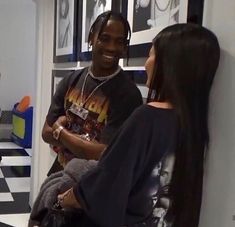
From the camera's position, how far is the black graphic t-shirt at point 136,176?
35.3 inches

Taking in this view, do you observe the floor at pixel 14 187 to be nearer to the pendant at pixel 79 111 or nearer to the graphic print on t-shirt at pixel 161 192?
the pendant at pixel 79 111

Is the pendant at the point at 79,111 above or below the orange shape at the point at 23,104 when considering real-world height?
above

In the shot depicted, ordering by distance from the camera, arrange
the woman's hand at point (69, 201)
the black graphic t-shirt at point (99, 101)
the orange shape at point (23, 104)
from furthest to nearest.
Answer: the orange shape at point (23, 104) < the black graphic t-shirt at point (99, 101) < the woman's hand at point (69, 201)

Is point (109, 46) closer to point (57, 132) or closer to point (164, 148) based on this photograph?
point (57, 132)

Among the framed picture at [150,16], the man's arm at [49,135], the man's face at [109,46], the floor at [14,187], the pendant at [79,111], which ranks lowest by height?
the floor at [14,187]

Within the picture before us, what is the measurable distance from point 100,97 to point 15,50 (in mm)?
4702

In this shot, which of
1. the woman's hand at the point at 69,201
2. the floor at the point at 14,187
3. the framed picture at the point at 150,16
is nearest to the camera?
the woman's hand at the point at 69,201

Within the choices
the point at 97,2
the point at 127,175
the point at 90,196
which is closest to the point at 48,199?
the point at 90,196

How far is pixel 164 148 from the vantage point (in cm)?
91

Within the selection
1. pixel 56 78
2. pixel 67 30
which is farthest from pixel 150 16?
pixel 56 78

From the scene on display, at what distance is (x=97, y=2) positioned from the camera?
7.26ft

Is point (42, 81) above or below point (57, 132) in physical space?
above

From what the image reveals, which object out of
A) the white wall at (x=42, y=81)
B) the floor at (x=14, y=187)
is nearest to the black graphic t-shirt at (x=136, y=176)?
the floor at (x=14, y=187)

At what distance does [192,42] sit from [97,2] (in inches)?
55.6
